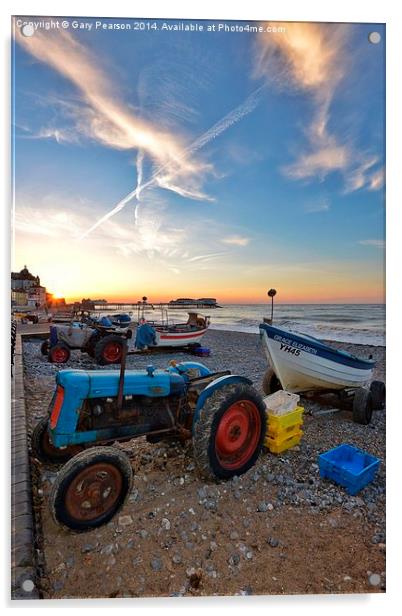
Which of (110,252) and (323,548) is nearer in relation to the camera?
(323,548)

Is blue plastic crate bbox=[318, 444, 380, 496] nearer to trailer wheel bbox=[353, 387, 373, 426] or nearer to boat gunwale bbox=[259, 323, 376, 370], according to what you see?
trailer wheel bbox=[353, 387, 373, 426]

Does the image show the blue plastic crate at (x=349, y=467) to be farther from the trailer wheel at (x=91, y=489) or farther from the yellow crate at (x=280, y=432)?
the trailer wheel at (x=91, y=489)

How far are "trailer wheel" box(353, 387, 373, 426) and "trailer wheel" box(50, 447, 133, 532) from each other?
101 inches

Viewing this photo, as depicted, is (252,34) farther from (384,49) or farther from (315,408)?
(315,408)

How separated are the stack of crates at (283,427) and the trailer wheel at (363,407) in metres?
0.81

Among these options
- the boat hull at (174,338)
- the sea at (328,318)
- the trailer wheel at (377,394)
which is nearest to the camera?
the sea at (328,318)

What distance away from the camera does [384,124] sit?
7.57ft

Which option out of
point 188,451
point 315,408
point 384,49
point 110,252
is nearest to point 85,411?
point 188,451

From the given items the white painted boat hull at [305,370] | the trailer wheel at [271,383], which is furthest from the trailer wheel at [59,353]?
the white painted boat hull at [305,370]

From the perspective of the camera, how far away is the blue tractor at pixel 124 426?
1.90 meters

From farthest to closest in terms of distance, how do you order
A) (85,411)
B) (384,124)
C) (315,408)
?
1. (315,408)
2. (384,124)
3. (85,411)

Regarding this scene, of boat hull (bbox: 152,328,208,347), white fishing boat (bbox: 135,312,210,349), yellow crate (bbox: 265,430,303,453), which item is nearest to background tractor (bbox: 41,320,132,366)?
white fishing boat (bbox: 135,312,210,349)

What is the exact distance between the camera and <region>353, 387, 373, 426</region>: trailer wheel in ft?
11.1
